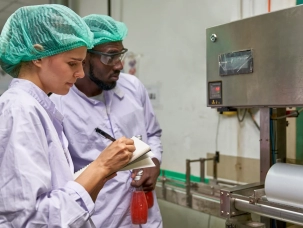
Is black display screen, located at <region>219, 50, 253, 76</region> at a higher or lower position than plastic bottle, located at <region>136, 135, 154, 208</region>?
higher

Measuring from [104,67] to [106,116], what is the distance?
223 mm

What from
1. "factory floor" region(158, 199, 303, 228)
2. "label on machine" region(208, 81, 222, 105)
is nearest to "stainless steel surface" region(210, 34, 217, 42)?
"label on machine" region(208, 81, 222, 105)

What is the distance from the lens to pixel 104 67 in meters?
1.45

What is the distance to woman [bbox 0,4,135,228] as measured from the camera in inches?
29.9

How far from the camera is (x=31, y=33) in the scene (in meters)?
0.89

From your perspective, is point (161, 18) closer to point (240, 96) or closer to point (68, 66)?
point (240, 96)

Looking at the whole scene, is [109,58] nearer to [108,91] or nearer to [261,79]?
[108,91]

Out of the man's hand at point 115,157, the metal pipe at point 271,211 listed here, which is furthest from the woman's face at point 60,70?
the metal pipe at point 271,211

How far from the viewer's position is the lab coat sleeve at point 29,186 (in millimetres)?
751

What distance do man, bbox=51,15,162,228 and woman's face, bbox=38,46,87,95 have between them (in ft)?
1.58

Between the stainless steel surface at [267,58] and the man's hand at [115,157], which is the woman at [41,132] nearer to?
the man's hand at [115,157]

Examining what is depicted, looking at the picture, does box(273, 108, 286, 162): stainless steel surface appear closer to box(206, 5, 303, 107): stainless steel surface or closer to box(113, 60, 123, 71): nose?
box(206, 5, 303, 107): stainless steel surface

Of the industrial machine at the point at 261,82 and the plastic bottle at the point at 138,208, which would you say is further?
the plastic bottle at the point at 138,208

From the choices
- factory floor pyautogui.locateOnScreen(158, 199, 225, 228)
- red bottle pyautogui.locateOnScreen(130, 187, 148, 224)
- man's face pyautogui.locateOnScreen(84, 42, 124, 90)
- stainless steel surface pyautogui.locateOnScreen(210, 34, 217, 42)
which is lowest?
factory floor pyautogui.locateOnScreen(158, 199, 225, 228)
